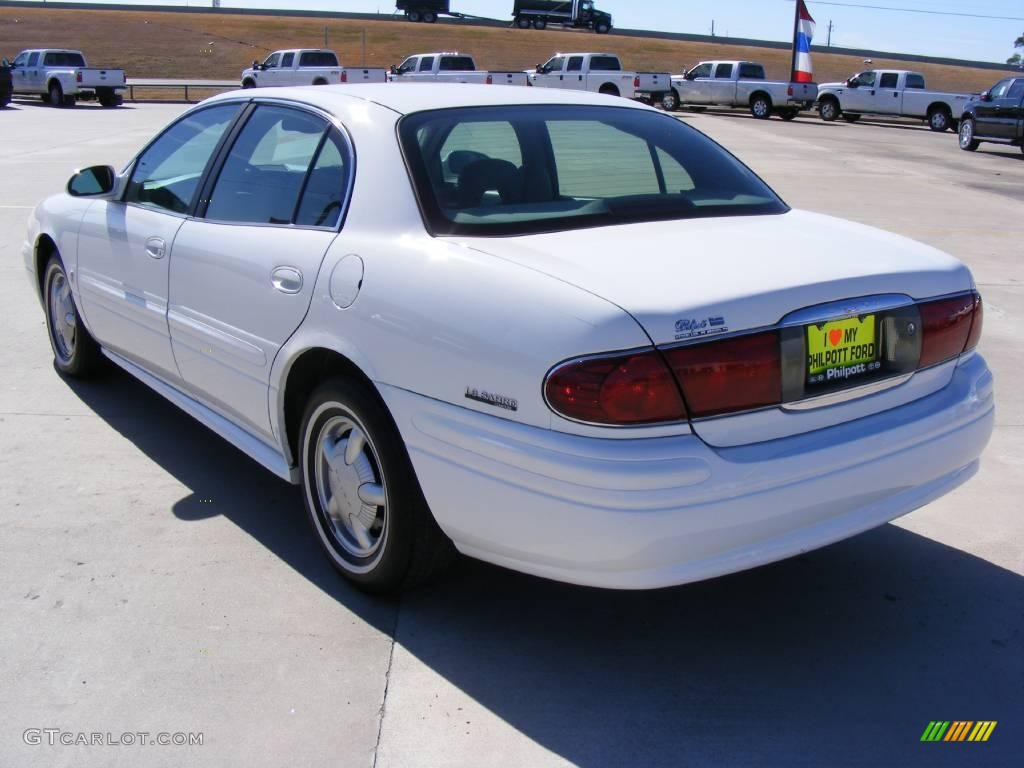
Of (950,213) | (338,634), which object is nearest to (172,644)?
(338,634)

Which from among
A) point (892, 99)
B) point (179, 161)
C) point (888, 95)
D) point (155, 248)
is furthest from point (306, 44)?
point (155, 248)

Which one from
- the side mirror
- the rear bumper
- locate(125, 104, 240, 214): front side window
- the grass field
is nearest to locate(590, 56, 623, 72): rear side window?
the grass field

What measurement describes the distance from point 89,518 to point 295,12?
90.7 metres

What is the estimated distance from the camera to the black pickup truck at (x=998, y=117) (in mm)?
22234

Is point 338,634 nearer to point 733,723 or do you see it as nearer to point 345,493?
point 345,493

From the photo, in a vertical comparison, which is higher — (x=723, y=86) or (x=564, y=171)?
(x=723, y=86)

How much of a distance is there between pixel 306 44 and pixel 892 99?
45.1 meters

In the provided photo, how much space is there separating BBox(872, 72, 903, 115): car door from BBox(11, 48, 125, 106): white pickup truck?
2435cm

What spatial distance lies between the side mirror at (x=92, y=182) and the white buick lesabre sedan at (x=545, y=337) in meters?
0.61

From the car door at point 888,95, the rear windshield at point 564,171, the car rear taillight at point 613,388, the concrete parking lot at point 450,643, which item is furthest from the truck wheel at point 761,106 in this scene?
the car rear taillight at point 613,388

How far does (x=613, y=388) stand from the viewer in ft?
8.60

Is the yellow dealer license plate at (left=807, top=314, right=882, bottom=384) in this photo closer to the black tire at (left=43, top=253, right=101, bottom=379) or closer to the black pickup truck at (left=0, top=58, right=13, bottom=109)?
the black tire at (left=43, top=253, right=101, bottom=379)

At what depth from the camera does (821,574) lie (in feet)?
12.2

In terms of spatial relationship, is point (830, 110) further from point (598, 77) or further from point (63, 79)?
point (63, 79)
